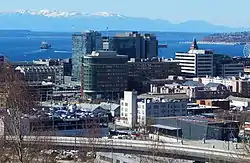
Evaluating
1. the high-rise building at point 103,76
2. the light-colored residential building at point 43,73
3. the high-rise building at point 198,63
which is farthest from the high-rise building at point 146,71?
the light-colored residential building at point 43,73

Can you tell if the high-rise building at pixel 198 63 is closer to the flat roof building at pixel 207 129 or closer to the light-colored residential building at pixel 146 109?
the light-colored residential building at pixel 146 109

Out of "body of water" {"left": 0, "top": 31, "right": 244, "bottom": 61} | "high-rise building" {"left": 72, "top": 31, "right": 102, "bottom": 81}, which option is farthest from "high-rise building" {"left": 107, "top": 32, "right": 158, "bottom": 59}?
"body of water" {"left": 0, "top": 31, "right": 244, "bottom": 61}

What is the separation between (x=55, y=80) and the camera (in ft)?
99.7

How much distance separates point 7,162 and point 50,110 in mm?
9977

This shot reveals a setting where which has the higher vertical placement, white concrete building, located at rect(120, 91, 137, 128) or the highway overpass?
the highway overpass

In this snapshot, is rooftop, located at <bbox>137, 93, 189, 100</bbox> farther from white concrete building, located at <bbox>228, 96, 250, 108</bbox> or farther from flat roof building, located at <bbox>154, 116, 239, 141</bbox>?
flat roof building, located at <bbox>154, 116, 239, 141</bbox>

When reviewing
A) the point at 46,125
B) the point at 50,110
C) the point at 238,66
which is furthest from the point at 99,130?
the point at 238,66

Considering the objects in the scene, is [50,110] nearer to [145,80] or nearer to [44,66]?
[145,80]

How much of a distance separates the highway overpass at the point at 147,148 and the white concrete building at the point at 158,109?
232 inches

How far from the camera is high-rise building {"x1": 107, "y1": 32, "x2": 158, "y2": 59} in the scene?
33.6 metres

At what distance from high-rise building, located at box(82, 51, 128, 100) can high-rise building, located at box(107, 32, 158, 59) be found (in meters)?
6.79

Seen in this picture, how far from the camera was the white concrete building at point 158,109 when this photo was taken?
63.1 feet

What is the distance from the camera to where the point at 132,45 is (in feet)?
112

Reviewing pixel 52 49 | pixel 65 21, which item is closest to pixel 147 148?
pixel 52 49
